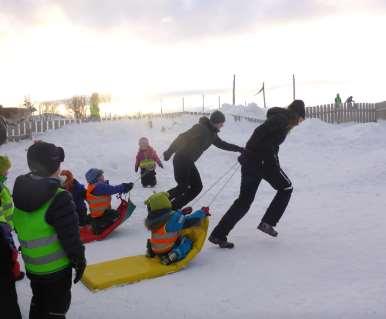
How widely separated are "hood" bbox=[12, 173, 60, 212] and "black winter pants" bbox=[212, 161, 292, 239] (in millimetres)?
2719

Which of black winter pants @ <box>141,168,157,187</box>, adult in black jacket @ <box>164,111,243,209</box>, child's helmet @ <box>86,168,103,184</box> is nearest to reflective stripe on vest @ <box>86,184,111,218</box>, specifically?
child's helmet @ <box>86,168,103,184</box>

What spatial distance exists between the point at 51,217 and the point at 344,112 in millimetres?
21954

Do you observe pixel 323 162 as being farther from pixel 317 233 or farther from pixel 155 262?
pixel 155 262

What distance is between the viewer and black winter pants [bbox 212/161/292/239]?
17.7ft

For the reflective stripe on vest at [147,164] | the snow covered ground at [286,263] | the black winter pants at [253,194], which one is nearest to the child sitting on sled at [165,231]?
the snow covered ground at [286,263]

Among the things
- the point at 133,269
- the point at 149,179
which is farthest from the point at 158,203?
the point at 149,179

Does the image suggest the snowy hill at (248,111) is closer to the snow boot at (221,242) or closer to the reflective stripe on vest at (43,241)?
the snow boot at (221,242)

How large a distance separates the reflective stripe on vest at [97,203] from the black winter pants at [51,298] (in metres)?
3.42

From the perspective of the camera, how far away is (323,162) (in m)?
12.4

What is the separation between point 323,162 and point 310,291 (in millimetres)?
8862

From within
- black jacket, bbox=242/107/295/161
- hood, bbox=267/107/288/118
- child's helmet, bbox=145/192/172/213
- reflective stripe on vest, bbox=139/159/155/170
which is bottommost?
reflective stripe on vest, bbox=139/159/155/170

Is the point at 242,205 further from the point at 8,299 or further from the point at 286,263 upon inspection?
the point at 8,299

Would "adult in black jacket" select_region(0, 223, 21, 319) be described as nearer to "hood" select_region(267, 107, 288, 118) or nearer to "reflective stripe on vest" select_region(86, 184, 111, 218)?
"hood" select_region(267, 107, 288, 118)

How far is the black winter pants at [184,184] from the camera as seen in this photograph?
21.8 feet
